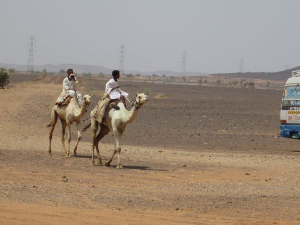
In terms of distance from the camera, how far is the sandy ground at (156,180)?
37.2 feet

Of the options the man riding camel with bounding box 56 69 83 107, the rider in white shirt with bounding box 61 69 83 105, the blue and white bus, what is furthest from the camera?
the blue and white bus

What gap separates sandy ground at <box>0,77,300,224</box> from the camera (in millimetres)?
11328

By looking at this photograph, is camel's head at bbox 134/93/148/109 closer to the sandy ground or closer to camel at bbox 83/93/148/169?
camel at bbox 83/93/148/169

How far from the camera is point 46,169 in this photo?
16.6 meters

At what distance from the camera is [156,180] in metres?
15.6

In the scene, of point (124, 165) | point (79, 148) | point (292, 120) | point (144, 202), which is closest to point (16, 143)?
point (79, 148)

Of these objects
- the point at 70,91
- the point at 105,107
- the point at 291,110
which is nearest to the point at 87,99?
the point at 105,107

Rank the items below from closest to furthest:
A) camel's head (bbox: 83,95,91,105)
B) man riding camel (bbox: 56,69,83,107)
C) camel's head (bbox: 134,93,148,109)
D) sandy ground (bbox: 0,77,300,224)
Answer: sandy ground (bbox: 0,77,300,224) < camel's head (bbox: 134,93,148,109) < camel's head (bbox: 83,95,91,105) < man riding camel (bbox: 56,69,83,107)

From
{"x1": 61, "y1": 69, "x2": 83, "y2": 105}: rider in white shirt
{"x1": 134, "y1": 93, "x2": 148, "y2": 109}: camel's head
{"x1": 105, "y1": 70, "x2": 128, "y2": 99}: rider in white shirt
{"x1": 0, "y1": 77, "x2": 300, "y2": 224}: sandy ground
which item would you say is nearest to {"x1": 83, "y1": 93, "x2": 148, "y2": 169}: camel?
{"x1": 134, "y1": 93, "x2": 148, "y2": 109}: camel's head

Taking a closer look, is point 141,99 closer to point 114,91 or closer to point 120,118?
point 120,118

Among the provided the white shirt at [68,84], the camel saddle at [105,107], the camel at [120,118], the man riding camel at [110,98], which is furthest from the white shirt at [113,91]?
the white shirt at [68,84]

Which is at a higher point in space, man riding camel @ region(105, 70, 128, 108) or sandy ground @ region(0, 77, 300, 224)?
man riding camel @ region(105, 70, 128, 108)

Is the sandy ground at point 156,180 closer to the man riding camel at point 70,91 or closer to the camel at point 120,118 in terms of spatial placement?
the camel at point 120,118

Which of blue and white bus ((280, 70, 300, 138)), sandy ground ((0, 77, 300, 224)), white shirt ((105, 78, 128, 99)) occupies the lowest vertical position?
sandy ground ((0, 77, 300, 224))
